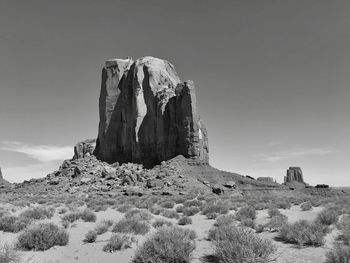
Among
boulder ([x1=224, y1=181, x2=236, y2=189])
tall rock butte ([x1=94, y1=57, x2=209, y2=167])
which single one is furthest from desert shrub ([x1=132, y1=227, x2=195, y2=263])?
tall rock butte ([x1=94, y1=57, x2=209, y2=167])

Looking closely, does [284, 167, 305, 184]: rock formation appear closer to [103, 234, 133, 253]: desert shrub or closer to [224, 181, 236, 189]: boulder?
[224, 181, 236, 189]: boulder

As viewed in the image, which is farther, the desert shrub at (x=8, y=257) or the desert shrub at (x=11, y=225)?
the desert shrub at (x=11, y=225)

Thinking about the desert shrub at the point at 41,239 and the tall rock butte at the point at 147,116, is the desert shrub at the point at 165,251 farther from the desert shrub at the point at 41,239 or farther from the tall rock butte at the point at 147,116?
the tall rock butte at the point at 147,116

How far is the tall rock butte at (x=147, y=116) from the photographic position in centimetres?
5162

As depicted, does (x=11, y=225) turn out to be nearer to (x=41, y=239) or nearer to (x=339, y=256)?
(x=41, y=239)

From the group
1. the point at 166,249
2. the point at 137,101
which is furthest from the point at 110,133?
the point at 166,249

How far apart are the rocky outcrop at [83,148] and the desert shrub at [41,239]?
6946cm

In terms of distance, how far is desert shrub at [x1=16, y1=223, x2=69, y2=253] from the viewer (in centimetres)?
884

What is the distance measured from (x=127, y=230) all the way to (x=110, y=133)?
196ft

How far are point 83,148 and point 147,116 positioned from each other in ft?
97.0

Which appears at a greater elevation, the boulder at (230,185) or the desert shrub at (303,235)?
the boulder at (230,185)

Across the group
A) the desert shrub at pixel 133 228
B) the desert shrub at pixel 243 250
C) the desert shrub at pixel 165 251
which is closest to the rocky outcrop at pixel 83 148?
the desert shrub at pixel 133 228

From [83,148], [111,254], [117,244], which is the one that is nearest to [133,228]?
[117,244]

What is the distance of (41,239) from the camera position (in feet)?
29.3
